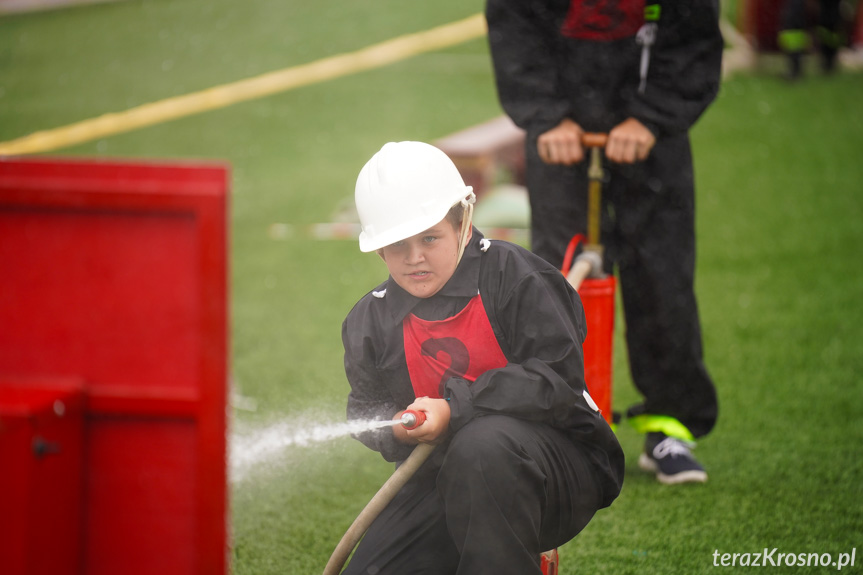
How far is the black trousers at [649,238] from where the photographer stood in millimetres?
3037

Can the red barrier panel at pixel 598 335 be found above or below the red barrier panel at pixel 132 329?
below

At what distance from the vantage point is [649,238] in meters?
3.09

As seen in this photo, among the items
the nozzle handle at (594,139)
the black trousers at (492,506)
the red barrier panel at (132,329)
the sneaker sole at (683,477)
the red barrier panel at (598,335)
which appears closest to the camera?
the red barrier panel at (132,329)

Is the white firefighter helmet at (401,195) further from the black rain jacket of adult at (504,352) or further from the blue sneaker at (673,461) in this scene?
the blue sneaker at (673,461)

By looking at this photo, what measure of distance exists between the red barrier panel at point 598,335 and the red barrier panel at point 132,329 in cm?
121

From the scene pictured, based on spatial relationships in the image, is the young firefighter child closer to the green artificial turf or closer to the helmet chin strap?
the helmet chin strap

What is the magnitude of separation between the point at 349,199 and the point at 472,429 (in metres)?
5.45

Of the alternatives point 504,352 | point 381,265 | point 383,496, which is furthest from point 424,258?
point 381,265

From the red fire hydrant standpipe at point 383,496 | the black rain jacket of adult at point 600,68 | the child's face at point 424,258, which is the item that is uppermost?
the black rain jacket of adult at point 600,68

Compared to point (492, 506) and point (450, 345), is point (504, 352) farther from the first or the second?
point (492, 506)

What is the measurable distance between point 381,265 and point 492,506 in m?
4.18

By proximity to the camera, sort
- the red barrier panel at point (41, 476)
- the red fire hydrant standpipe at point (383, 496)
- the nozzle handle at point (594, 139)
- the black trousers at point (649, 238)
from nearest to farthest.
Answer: the red barrier panel at point (41, 476), the red fire hydrant standpipe at point (383, 496), the nozzle handle at point (594, 139), the black trousers at point (649, 238)

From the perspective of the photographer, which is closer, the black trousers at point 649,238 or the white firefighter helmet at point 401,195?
the white firefighter helmet at point 401,195

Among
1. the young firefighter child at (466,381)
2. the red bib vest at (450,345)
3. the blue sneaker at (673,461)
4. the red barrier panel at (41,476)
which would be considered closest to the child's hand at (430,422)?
the young firefighter child at (466,381)
